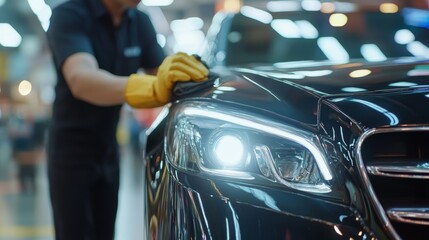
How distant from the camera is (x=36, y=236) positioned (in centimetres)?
518

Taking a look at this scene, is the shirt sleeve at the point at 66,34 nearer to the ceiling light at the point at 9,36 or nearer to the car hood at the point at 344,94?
the car hood at the point at 344,94

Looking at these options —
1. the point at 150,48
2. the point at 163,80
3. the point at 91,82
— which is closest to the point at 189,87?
the point at 163,80

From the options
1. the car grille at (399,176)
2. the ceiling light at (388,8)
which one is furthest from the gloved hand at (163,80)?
the ceiling light at (388,8)

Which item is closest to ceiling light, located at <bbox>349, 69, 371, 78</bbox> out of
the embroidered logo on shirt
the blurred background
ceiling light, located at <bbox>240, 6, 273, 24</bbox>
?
the blurred background

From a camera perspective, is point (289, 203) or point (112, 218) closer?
point (289, 203)

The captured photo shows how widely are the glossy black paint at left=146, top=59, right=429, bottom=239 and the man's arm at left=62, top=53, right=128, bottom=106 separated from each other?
Result: 462 mm

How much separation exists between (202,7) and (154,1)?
4639mm

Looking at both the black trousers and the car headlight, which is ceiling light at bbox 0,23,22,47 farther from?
the car headlight

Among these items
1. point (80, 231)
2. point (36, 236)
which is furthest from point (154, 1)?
point (80, 231)

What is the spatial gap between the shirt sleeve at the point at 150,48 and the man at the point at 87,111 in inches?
3.6

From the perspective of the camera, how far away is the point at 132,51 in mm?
2646

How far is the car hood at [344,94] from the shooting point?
1.47 metres

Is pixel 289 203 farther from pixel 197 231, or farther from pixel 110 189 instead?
pixel 110 189

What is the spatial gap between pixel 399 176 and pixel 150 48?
159 centimetres
